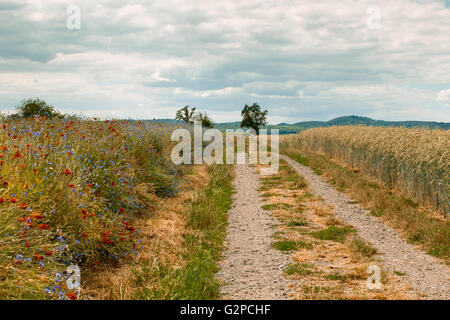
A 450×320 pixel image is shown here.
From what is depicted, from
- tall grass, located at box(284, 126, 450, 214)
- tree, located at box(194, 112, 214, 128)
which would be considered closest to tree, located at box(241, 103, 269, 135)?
tree, located at box(194, 112, 214, 128)

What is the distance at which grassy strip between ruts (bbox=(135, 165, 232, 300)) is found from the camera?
17.1 feet

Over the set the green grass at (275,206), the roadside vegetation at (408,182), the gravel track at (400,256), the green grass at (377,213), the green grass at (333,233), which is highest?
the roadside vegetation at (408,182)

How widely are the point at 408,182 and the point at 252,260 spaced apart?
25.2ft

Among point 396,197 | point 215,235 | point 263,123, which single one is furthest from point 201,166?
point 263,123

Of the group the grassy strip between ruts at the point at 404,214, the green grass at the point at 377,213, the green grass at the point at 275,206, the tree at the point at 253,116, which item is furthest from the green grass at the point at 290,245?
the tree at the point at 253,116

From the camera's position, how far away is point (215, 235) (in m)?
8.65

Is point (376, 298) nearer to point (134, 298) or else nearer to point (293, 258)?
point (293, 258)

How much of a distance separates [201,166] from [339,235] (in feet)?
35.0

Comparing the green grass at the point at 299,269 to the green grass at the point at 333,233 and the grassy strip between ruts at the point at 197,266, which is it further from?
the green grass at the point at 333,233

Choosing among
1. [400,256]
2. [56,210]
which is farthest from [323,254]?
[56,210]

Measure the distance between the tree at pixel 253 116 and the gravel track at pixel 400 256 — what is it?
6733cm

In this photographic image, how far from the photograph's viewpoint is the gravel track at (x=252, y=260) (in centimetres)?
570

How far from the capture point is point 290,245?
7.96 m

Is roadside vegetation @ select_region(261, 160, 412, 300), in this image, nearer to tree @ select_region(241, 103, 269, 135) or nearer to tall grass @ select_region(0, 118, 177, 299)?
tall grass @ select_region(0, 118, 177, 299)
